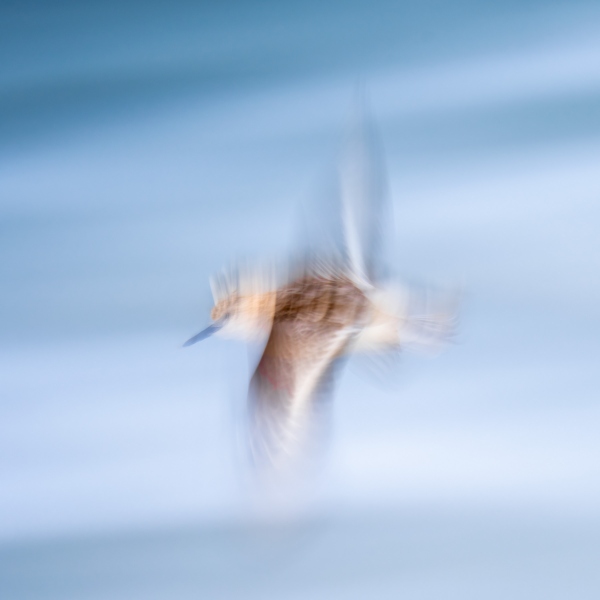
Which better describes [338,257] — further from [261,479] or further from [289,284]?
[261,479]

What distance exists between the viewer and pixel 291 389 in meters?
0.36

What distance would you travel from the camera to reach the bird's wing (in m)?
0.34

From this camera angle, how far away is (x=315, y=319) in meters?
0.40

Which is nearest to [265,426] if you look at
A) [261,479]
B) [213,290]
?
[261,479]

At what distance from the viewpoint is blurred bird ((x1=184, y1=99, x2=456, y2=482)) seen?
35cm

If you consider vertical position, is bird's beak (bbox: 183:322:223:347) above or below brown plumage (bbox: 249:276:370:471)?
above

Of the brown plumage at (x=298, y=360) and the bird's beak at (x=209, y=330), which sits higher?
the bird's beak at (x=209, y=330)

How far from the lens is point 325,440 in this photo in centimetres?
35

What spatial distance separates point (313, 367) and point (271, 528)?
0.09m

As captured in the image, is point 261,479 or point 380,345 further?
point 380,345

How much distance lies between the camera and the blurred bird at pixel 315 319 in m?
0.35

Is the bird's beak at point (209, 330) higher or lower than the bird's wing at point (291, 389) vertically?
higher

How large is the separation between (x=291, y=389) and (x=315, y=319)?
0.18 ft

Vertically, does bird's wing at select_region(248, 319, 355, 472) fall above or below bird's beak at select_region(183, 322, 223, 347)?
below
